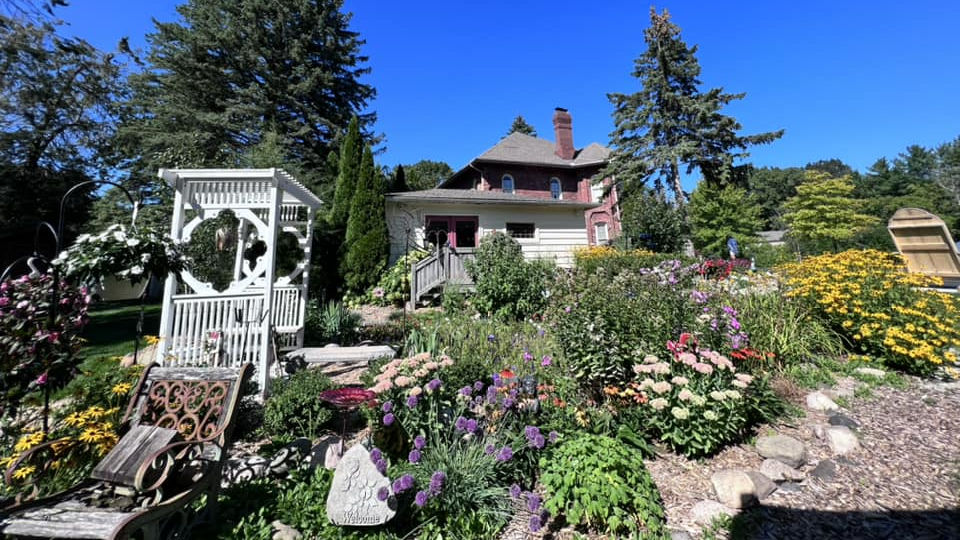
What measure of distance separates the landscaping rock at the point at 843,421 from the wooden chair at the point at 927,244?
14.8ft

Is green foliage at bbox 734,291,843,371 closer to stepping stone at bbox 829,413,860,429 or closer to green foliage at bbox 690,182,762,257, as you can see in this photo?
stepping stone at bbox 829,413,860,429

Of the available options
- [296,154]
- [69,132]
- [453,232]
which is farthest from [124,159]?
[453,232]

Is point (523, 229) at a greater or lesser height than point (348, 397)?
greater

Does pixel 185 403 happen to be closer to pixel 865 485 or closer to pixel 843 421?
pixel 865 485

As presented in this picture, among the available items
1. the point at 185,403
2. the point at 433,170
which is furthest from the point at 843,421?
the point at 433,170

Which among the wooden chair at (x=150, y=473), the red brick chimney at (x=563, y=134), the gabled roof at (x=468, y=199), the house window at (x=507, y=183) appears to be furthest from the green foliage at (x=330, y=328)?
the red brick chimney at (x=563, y=134)

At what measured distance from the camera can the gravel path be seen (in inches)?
81.0

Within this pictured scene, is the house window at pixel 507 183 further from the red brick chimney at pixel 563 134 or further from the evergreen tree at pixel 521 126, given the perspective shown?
the evergreen tree at pixel 521 126

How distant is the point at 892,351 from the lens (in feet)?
13.4

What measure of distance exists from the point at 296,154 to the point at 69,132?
26.4 feet

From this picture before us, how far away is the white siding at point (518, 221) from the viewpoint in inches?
485

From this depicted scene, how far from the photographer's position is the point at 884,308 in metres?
4.26

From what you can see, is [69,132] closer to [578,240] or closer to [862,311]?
[578,240]

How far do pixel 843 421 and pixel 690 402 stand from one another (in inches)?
64.3
